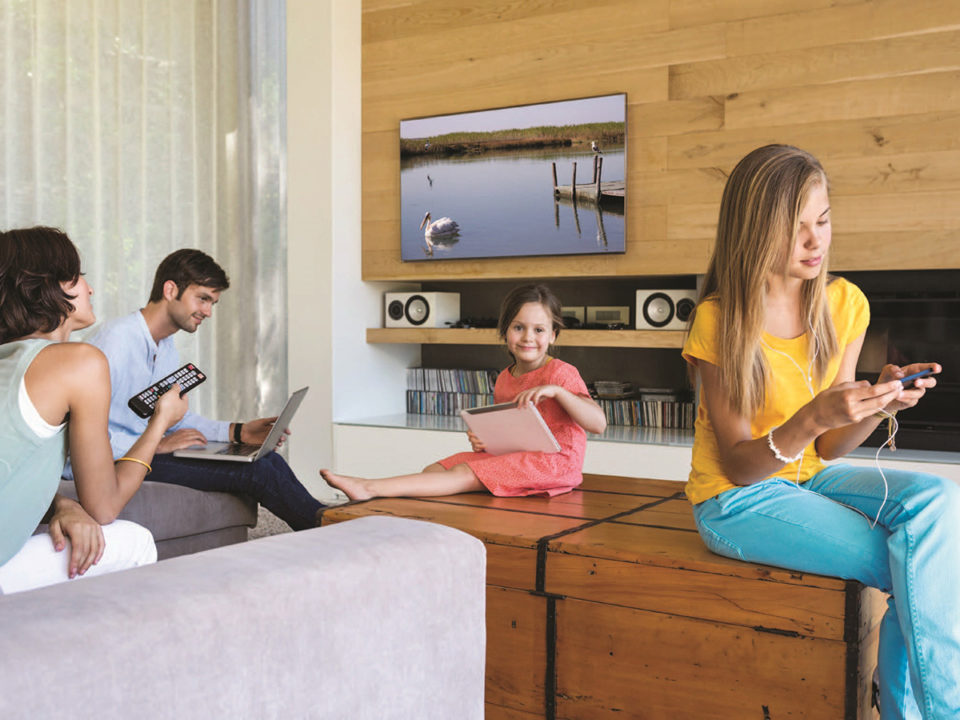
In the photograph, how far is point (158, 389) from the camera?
8.53 feet

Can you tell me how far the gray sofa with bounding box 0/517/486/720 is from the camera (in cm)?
75

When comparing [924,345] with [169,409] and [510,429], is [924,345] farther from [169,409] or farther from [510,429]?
[169,409]

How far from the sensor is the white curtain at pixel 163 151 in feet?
14.7

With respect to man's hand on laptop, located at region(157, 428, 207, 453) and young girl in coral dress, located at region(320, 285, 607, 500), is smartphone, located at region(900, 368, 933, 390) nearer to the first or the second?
young girl in coral dress, located at region(320, 285, 607, 500)

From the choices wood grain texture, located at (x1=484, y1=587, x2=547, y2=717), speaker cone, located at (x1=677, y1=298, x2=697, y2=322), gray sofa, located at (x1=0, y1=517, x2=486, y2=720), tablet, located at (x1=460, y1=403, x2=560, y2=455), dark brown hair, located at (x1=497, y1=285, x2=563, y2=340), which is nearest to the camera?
gray sofa, located at (x1=0, y1=517, x2=486, y2=720)

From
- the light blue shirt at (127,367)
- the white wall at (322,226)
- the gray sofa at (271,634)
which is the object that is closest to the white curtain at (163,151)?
the white wall at (322,226)

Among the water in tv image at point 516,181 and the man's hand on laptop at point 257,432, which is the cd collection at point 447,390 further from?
the man's hand on laptop at point 257,432

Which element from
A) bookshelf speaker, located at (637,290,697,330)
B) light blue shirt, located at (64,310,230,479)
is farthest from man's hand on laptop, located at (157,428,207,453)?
bookshelf speaker, located at (637,290,697,330)

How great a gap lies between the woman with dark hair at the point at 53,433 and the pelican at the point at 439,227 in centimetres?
278

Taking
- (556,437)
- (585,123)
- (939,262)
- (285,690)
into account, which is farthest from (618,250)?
(285,690)

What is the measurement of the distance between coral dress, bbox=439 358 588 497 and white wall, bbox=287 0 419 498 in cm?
205

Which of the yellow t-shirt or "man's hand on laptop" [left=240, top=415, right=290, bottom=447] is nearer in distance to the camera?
the yellow t-shirt

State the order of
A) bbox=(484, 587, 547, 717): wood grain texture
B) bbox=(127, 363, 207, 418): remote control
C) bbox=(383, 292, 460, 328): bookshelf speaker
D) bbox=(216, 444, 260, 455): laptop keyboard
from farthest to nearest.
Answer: bbox=(383, 292, 460, 328): bookshelf speaker, bbox=(216, 444, 260, 455): laptop keyboard, bbox=(127, 363, 207, 418): remote control, bbox=(484, 587, 547, 717): wood grain texture

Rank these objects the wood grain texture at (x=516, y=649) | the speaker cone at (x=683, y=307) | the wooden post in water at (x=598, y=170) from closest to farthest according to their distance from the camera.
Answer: the wood grain texture at (x=516, y=649), the speaker cone at (x=683, y=307), the wooden post in water at (x=598, y=170)
